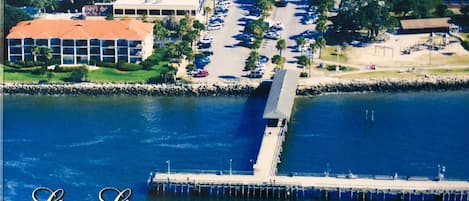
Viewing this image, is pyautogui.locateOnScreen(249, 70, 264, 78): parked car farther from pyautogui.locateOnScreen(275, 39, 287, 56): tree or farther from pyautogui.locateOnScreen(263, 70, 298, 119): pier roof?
pyautogui.locateOnScreen(275, 39, 287, 56): tree

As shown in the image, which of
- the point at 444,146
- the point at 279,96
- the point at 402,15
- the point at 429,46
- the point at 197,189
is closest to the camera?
the point at 197,189

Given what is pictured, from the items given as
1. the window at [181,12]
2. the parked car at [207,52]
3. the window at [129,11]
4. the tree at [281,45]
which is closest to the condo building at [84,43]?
the parked car at [207,52]

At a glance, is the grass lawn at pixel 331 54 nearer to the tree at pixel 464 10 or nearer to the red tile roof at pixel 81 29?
the tree at pixel 464 10

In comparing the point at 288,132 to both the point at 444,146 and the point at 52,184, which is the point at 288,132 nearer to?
the point at 444,146

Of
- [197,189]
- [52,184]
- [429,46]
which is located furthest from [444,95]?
[52,184]

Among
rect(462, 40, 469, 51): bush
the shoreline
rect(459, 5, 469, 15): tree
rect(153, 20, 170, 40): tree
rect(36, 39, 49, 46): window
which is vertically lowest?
the shoreline

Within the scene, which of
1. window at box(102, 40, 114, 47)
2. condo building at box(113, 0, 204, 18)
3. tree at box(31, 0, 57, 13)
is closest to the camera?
window at box(102, 40, 114, 47)

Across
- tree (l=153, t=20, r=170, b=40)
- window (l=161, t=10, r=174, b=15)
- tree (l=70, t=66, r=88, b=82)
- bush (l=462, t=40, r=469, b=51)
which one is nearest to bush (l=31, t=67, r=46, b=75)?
tree (l=70, t=66, r=88, b=82)
